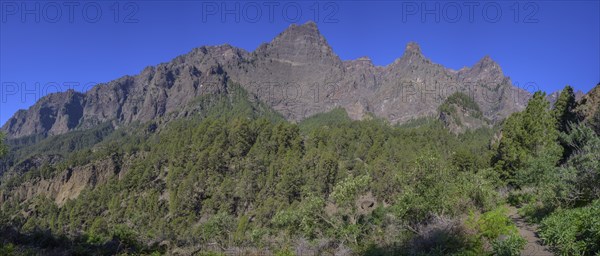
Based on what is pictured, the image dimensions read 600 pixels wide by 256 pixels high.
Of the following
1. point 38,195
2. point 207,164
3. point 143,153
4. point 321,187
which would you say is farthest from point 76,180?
point 321,187

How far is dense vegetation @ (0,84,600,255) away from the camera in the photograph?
1688 cm

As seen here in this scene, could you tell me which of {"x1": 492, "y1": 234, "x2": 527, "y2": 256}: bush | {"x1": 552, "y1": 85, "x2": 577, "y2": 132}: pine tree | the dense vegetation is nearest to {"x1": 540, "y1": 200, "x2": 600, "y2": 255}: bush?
the dense vegetation

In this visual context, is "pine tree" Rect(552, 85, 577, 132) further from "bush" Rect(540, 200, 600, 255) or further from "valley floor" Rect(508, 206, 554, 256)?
"bush" Rect(540, 200, 600, 255)

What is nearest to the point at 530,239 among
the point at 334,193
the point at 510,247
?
the point at 510,247

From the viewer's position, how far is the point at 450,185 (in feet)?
68.9

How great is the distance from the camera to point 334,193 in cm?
2481

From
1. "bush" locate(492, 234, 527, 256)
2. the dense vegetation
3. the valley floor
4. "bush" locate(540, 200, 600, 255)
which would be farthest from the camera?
the dense vegetation

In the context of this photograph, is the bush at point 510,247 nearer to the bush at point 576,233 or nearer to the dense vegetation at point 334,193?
the dense vegetation at point 334,193

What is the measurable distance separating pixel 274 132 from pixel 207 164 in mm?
19310

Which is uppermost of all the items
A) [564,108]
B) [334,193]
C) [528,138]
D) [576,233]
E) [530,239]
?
[564,108]

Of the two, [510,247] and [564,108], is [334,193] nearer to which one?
[510,247]

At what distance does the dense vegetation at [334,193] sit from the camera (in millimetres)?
16875

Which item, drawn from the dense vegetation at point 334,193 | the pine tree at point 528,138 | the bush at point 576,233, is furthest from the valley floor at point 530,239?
the pine tree at point 528,138

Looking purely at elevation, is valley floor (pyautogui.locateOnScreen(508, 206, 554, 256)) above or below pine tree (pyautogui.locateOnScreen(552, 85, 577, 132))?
below
